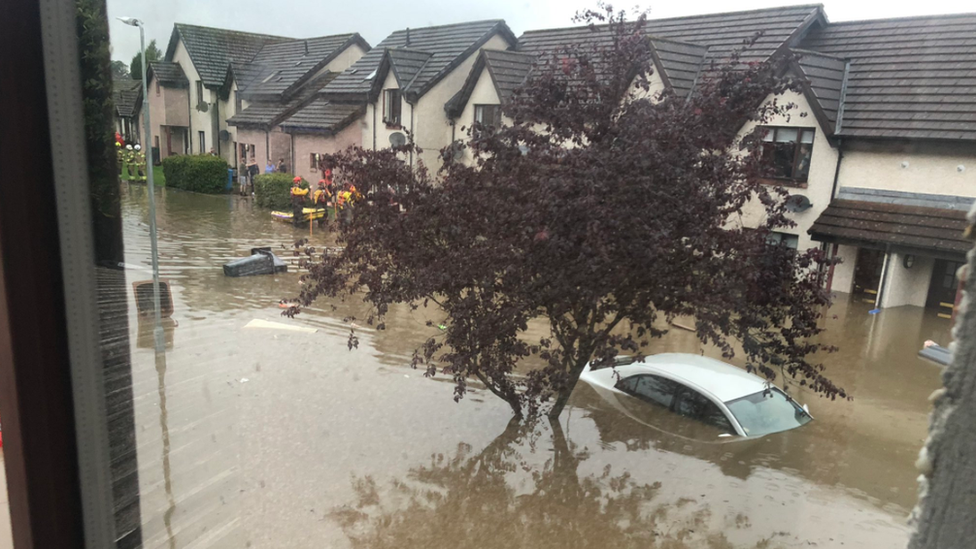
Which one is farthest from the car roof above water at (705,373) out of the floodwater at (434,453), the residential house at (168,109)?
the residential house at (168,109)

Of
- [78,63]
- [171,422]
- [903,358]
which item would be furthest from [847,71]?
[171,422]

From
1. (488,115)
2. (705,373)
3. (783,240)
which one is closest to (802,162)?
(783,240)

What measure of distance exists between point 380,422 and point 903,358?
7.36ft

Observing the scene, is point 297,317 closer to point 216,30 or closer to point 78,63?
point 216,30

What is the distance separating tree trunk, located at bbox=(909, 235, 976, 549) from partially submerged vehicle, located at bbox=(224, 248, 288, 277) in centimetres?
320

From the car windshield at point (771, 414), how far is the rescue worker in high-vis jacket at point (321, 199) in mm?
2001

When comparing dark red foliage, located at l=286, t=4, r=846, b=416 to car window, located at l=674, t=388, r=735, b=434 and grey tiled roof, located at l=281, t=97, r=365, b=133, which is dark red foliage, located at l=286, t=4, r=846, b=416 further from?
car window, located at l=674, t=388, r=735, b=434

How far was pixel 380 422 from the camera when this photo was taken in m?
3.22

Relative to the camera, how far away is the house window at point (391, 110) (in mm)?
2830

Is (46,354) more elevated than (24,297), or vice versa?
(24,297)

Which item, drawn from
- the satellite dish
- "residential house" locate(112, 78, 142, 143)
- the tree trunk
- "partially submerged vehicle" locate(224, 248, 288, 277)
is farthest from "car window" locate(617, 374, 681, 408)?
the tree trunk

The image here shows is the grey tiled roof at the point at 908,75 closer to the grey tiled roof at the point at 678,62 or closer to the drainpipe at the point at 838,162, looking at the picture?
the drainpipe at the point at 838,162

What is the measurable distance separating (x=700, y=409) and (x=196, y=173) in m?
2.44

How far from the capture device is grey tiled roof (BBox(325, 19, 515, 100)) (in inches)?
99.2
